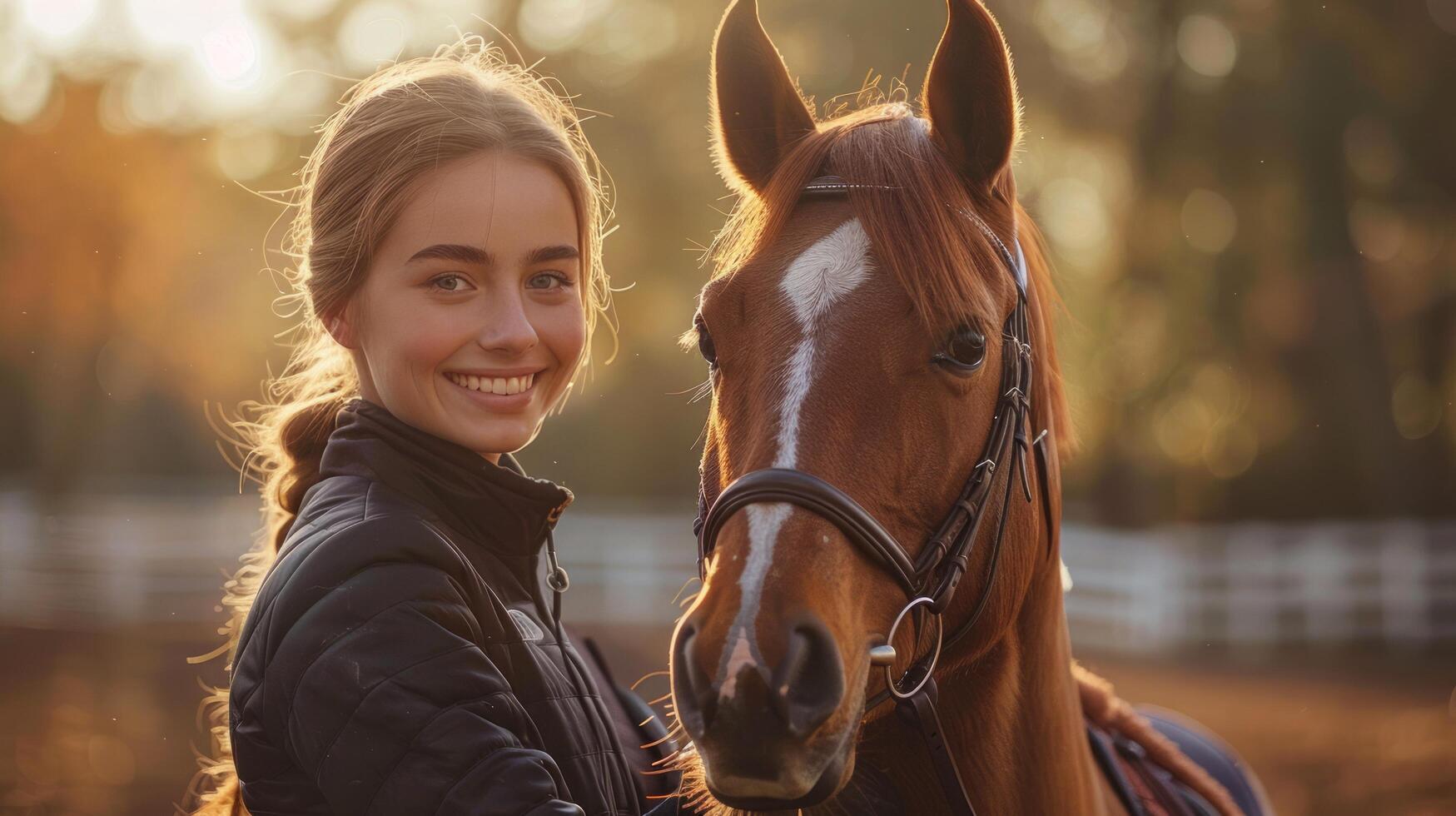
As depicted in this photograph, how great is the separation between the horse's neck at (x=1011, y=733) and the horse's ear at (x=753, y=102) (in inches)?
45.1

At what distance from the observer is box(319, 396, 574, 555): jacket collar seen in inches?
90.9

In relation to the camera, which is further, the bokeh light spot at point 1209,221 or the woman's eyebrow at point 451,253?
the bokeh light spot at point 1209,221

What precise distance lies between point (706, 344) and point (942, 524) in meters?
0.63

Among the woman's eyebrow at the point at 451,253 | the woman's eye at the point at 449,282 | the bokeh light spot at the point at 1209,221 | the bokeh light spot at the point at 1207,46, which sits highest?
the bokeh light spot at the point at 1207,46

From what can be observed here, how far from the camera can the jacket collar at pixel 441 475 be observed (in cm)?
231

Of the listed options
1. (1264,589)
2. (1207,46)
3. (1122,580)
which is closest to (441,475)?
(1122,580)

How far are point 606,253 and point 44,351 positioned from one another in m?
13.2

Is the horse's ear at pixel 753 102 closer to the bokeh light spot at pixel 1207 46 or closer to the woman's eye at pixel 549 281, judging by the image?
the woman's eye at pixel 549 281

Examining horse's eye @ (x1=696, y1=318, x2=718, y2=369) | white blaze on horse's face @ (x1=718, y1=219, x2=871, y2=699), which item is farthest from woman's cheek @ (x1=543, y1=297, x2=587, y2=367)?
white blaze on horse's face @ (x1=718, y1=219, x2=871, y2=699)

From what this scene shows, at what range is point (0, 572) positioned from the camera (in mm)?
16812

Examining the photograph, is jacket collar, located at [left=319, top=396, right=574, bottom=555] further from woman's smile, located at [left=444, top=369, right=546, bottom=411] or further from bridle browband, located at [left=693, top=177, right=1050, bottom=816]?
bridle browband, located at [left=693, top=177, right=1050, bottom=816]

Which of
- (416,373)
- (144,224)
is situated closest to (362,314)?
(416,373)

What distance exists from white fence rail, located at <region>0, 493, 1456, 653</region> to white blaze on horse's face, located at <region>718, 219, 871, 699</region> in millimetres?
12498

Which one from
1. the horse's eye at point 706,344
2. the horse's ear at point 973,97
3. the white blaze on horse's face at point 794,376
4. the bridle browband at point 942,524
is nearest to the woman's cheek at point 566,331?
the horse's eye at point 706,344
